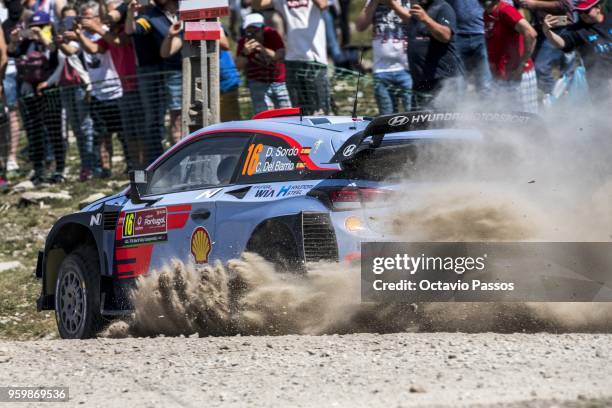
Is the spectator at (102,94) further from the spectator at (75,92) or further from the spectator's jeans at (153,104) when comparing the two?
the spectator's jeans at (153,104)

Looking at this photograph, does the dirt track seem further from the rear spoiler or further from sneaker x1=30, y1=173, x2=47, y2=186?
sneaker x1=30, y1=173, x2=47, y2=186

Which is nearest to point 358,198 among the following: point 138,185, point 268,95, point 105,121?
point 138,185

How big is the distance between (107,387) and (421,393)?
1912 mm

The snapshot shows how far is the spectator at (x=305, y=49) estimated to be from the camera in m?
14.0

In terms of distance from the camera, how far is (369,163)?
26.0 ft

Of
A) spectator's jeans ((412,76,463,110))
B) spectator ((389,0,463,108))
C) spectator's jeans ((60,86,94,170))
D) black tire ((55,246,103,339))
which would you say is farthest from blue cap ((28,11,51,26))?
black tire ((55,246,103,339))

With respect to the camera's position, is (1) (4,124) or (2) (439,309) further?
(1) (4,124)

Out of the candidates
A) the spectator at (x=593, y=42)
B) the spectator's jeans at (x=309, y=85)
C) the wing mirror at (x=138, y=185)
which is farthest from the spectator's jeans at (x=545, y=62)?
the wing mirror at (x=138, y=185)

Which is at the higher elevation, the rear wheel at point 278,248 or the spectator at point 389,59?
the spectator at point 389,59

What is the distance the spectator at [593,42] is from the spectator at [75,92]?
693 centimetres

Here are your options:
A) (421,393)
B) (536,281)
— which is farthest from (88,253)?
(421,393)

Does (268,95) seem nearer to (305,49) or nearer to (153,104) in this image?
(305,49)

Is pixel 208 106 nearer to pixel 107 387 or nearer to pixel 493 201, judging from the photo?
pixel 493 201

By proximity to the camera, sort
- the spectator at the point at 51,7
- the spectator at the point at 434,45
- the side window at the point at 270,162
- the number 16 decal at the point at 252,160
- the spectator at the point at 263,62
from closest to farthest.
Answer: the side window at the point at 270,162
the number 16 decal at the point at 252,160
the spectator at the point at 434,45
the spectator at the point at 263,62
the spectator at the point at 51,7
